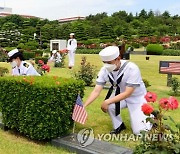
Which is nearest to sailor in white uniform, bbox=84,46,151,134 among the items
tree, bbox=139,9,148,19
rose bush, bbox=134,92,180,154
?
rose bush, bbox=134,92,180,154

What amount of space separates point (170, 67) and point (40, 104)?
17.6ft

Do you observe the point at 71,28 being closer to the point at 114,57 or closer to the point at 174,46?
the point at 174,46

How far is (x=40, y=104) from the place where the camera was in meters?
3.62

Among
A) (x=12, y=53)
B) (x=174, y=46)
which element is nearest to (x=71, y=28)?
(x=174, y=46)

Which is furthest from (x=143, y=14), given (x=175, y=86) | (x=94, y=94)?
(x=94, y=94)

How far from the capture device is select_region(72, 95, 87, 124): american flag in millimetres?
3645

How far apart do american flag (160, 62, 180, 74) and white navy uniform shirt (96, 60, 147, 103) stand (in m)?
4.28

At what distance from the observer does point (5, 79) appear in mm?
4039

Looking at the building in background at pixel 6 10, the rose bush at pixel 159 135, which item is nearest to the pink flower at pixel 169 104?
the rose bush at pixel 159 135

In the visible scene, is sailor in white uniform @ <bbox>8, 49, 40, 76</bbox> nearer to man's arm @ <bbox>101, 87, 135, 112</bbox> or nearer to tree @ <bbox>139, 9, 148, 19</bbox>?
man's arm @ <bbox>101, 87, 135, 112</bbox>

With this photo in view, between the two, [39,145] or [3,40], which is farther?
[3,40]

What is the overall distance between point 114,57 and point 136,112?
31.2 inches

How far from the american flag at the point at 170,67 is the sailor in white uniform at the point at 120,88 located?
14.0 feet

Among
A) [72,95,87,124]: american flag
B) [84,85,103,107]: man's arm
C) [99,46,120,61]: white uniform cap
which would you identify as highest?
[99,46,120,61]: white uniform cap
